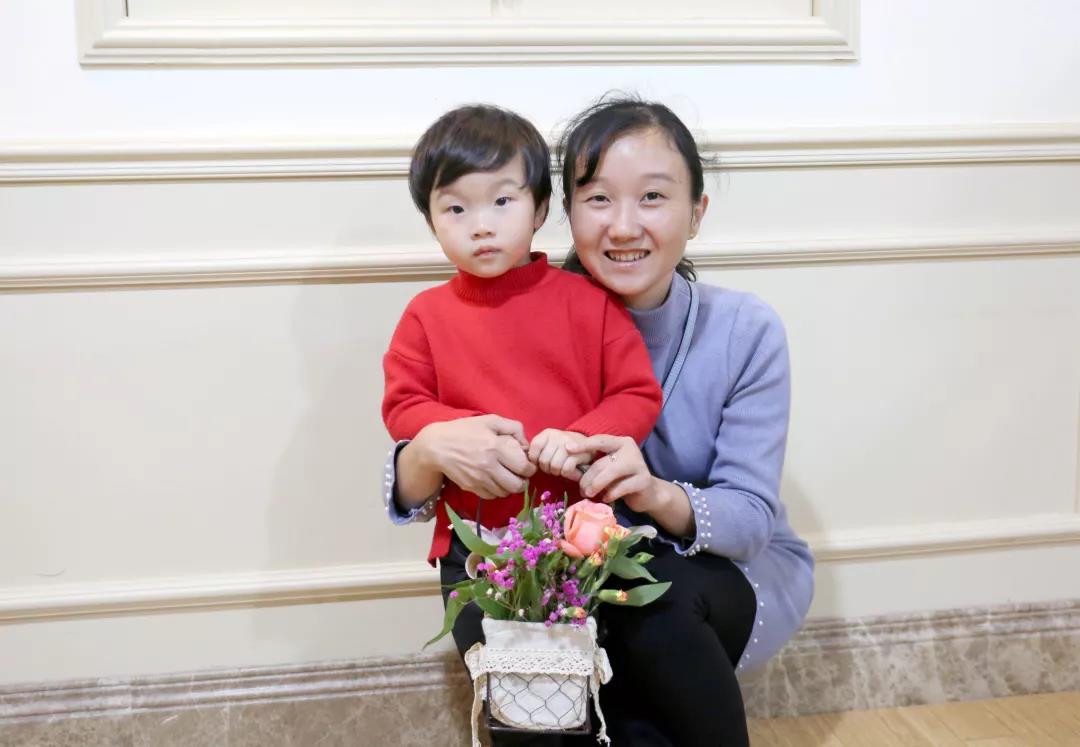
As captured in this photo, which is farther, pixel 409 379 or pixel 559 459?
pixel 409 379

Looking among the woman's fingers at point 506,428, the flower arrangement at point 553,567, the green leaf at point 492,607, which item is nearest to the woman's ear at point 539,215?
the woman's fingers at point 506,428

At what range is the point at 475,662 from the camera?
133cm

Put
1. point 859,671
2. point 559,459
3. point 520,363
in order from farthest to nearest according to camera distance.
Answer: point 859,671 → point 520,363 → point 559,459

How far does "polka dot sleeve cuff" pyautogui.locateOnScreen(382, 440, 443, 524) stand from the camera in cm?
155

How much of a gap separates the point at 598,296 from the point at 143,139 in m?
0.84

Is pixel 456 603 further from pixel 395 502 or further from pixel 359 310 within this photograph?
pixel 359 310

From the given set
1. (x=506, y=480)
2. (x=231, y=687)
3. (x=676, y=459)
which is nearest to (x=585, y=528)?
(x=506, y=480)

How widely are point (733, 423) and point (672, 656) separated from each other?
361 millimetres

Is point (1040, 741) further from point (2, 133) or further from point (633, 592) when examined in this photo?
point (2, 133)

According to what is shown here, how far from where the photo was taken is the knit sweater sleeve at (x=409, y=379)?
1514 mm

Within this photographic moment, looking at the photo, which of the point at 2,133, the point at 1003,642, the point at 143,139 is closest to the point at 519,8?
the point at 143,139

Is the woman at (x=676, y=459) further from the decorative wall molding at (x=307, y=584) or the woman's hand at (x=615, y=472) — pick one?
the decorative wall molding at (x=307, y=584)

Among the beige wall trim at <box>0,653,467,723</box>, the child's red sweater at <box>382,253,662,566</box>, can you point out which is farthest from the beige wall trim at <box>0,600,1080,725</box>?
the child's red sweater at <box>382,253,662,566</box>

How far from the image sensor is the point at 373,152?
1879 mm
